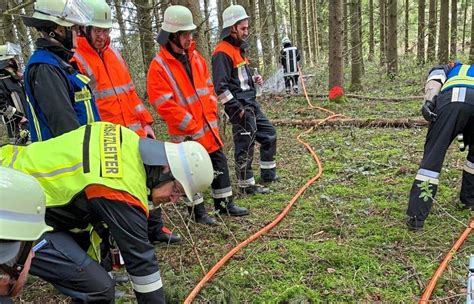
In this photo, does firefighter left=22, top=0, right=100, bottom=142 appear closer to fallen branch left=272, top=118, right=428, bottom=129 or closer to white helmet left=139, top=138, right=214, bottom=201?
white helmet left=139, top=138, right=214, bottom=201

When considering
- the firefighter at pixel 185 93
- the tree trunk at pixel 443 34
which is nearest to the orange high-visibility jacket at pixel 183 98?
the firefighter at pixel 185 93

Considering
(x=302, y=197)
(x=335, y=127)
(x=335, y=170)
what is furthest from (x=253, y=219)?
(x=335, y=127)

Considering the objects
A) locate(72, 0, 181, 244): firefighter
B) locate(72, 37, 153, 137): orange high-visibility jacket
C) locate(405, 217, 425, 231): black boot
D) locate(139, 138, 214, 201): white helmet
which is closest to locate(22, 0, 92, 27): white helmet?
locate(72, 0, 181, 244): firefighter

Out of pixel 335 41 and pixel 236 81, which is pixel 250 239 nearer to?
pixel 236 81

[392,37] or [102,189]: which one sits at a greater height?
[392,37]

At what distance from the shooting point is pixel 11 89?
20.4ft

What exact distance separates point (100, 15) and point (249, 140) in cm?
227

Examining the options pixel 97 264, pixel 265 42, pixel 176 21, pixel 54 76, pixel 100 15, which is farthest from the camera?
pixel 265 42

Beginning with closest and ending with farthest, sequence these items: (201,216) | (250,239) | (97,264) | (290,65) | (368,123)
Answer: (97,264), (250,239), (201,216), (368,123), (290,65)

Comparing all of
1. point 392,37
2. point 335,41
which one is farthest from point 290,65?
point 392,37

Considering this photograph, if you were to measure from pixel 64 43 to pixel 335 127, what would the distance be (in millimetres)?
5667

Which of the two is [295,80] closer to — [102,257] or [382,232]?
[382,232]

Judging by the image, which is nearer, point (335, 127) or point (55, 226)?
point (55, 226)

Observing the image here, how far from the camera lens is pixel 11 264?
1575 mm
